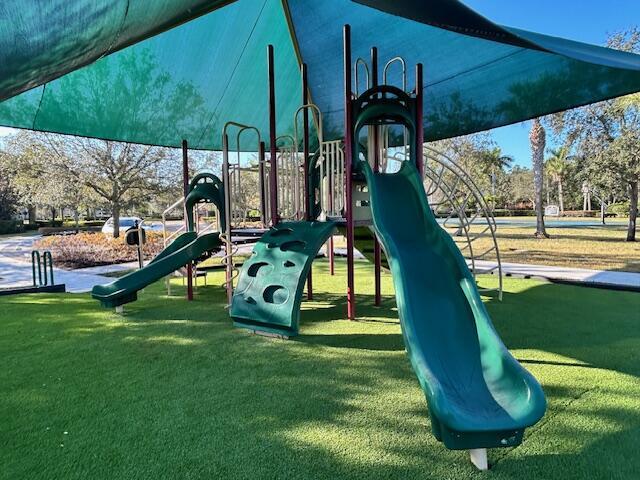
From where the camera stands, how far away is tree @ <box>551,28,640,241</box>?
13055 mm

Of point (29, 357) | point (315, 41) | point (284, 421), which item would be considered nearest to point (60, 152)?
point (315, 41)

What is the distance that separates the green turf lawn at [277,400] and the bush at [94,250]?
6947mm

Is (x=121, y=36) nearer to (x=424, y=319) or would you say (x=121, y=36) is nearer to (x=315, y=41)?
(x=424, y=319)

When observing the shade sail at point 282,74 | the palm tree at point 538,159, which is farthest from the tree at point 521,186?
the shade sail at point 282,74

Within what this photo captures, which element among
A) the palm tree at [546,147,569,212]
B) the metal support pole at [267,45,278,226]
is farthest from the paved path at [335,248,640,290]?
the palm tree at [546,147,569,212]

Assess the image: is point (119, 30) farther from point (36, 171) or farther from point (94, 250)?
point (36, 171)

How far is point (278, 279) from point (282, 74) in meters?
5.77

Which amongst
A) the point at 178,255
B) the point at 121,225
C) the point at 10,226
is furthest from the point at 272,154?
the point at 10,226

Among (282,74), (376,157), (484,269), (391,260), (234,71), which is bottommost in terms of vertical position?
(484,269)

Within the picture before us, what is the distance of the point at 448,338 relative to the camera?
303 cm

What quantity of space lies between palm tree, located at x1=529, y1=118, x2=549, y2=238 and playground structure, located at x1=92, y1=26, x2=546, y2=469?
12864 mm

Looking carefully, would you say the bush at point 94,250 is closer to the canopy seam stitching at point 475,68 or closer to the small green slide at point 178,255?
the small green slide at point 178,255

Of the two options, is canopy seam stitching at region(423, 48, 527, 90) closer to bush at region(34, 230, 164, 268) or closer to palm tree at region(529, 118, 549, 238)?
bush at region(34, 230, 164, 268)

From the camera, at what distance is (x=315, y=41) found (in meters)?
7.80
